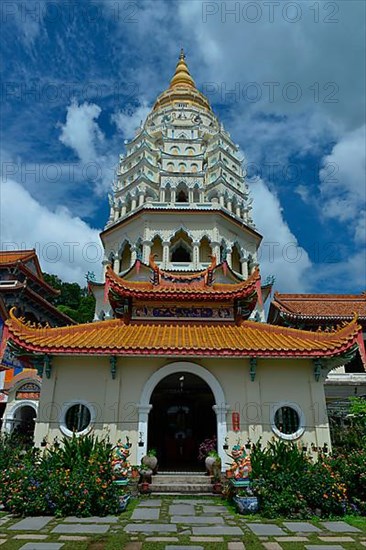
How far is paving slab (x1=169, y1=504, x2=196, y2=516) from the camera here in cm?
816

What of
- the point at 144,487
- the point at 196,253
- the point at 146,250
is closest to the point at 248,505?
the point at 144,487

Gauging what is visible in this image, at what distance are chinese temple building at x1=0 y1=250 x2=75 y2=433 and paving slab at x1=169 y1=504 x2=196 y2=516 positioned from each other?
12.2m

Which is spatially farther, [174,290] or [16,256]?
[16,256]

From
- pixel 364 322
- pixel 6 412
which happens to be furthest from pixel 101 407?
pixel 364 322

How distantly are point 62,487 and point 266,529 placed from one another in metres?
4.05

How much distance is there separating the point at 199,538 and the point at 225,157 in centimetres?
3017

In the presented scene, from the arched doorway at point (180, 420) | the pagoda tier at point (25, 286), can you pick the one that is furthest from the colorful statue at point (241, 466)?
the pagoda tier at point (25, 286)

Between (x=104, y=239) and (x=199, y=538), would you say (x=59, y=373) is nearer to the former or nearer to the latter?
(x=199, y=538)

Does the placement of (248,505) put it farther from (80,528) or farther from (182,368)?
(182,368)

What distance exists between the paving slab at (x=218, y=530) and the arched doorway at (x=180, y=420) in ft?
22.9

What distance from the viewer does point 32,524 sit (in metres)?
7.16

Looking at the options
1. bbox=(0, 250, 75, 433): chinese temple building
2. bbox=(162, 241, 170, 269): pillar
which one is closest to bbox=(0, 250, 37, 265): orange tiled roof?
bbox=(0, 250, 75, 433): chinese temple building

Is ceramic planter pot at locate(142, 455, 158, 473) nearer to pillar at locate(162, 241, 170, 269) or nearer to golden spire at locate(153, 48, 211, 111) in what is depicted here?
pillar at locate(162, 241, 170, 269)

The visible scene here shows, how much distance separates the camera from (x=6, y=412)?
21781 mm
